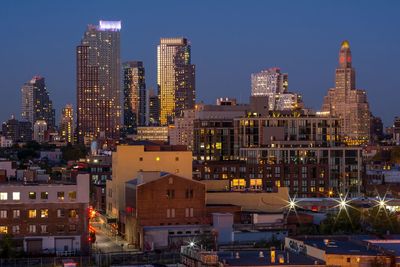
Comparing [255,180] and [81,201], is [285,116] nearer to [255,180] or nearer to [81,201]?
[255,180]

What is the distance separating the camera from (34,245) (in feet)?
288

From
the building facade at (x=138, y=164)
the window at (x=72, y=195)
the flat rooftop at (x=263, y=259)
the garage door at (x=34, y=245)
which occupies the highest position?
the building facade at (x=138, y=164)

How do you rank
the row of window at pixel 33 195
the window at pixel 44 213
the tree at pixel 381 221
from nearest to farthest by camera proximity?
the tree at pixel 381 221
the row of window at pixel 33 195
the window at pixel 44 213

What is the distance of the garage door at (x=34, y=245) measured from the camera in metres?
87.1

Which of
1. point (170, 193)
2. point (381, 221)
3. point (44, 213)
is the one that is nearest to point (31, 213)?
point (44, 213)

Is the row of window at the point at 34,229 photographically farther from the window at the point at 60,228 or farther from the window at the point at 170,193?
the window at the point at 170,193

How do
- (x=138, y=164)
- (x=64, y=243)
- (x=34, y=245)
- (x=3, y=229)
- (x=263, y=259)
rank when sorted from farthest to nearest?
(x=138, y=164) < (x=3, y=229) < (x=64, y=243) < (x=34, y=245) < (x=263, y=259)

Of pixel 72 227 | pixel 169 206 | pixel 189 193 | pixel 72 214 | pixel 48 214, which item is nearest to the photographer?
pixel 48 214

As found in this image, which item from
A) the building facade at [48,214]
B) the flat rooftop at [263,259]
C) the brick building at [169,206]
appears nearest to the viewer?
the flat rooftop at [263,259]

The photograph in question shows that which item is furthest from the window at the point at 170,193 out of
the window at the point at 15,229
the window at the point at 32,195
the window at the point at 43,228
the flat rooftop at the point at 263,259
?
the flat rooftop at the point at 263,259

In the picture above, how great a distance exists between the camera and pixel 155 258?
8000cm

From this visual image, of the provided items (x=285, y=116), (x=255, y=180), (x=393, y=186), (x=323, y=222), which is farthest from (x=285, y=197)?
(x=285, y=116)

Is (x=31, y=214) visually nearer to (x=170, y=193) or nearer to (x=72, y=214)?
(x=72, y=214)

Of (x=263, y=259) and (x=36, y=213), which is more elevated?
(x=36, y=213)
